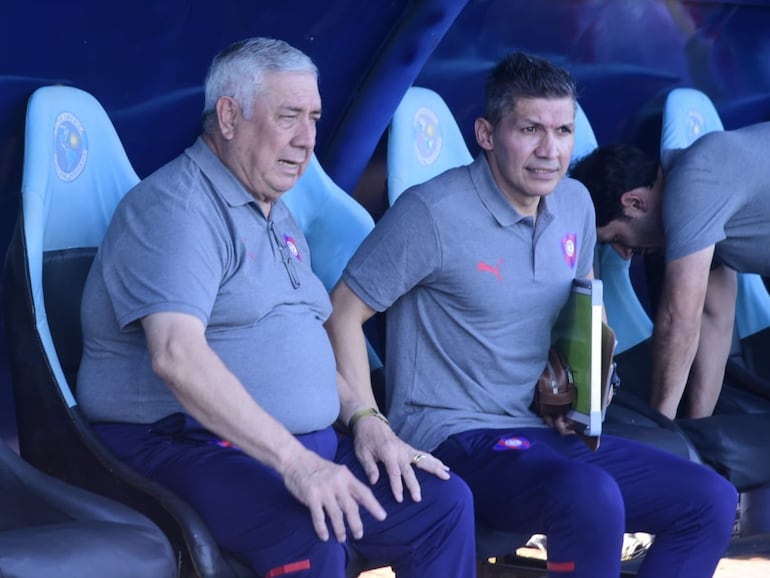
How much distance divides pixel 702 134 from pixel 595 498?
2298mm

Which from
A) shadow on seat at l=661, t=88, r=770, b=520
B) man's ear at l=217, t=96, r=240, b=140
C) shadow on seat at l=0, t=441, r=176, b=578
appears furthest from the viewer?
shadow on seat at l=661, t=88, r=770, b=520

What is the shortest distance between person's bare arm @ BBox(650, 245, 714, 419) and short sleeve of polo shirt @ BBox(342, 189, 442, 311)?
3.38ft

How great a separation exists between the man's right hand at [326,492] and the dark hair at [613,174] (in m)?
1.80

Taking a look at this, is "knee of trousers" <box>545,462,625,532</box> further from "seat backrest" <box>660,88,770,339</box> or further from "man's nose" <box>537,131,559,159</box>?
"seat backrest" <box>660,88,770,339</box>

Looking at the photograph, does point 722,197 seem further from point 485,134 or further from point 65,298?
point 65,298

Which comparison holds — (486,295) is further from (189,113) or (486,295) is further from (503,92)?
(189,113)

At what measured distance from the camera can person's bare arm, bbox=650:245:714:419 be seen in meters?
3.68

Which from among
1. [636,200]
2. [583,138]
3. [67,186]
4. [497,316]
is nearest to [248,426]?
[497,316]

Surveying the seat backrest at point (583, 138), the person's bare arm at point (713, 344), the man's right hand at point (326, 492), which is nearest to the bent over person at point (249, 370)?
the man's right hand at point (326, 492)

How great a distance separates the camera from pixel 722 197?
3.74 m

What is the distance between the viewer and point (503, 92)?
3014mm

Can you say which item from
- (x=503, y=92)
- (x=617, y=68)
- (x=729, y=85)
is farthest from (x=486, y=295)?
(x=729, y=85)

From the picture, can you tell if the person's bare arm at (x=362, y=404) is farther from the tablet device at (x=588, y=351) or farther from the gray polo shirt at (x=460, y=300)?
the tablet device at (x=588, y=351)

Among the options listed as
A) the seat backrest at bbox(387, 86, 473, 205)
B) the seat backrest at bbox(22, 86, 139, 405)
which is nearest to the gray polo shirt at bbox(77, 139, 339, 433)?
the seat backrest at bbox(22, 86, 139, 405)
